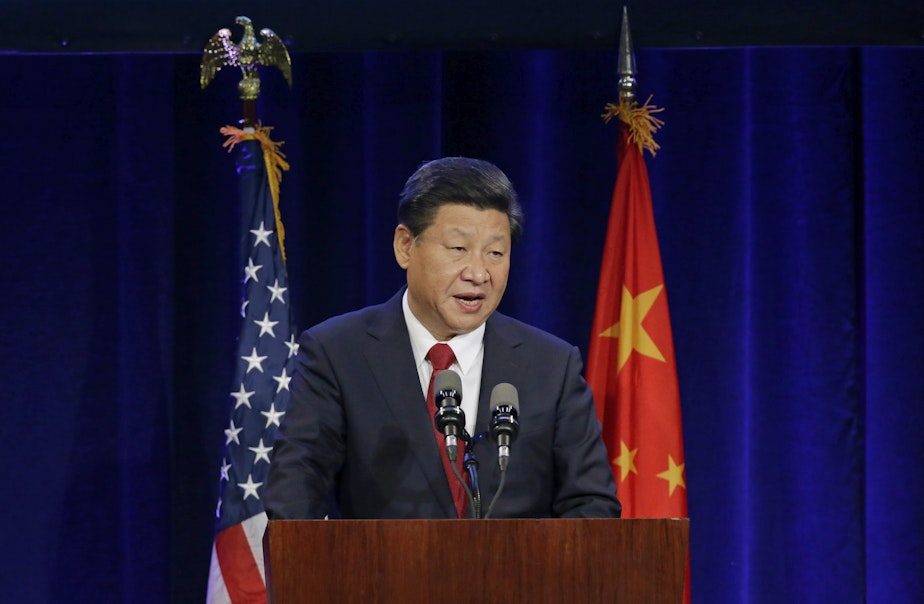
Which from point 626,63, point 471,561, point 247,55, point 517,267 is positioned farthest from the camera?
point 517,267

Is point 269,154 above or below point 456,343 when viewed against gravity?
above

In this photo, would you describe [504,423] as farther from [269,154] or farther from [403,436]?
[269,154]

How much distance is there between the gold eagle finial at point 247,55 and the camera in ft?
12.1

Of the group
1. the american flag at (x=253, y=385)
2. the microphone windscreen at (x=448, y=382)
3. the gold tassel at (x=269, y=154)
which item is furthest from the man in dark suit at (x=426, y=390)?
the gold tassel at (x=269, y=154)

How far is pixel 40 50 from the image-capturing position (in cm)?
379

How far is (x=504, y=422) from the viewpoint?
2100 millimetres

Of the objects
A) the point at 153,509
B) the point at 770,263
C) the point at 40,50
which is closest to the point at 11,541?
the point at 153,509

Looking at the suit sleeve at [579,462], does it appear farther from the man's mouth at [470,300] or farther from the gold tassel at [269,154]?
the gold tassel at [269,154]

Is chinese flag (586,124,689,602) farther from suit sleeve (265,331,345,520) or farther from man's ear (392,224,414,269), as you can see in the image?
suit sleeve (265,331,345,520)

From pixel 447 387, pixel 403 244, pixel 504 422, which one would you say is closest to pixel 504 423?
pixel 504 422

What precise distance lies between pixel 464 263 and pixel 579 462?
51 cm

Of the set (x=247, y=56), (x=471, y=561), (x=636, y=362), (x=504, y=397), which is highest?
(x=247, y=56)

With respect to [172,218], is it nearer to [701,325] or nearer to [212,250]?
[212,250]

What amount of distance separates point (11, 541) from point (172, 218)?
4.10 feet
